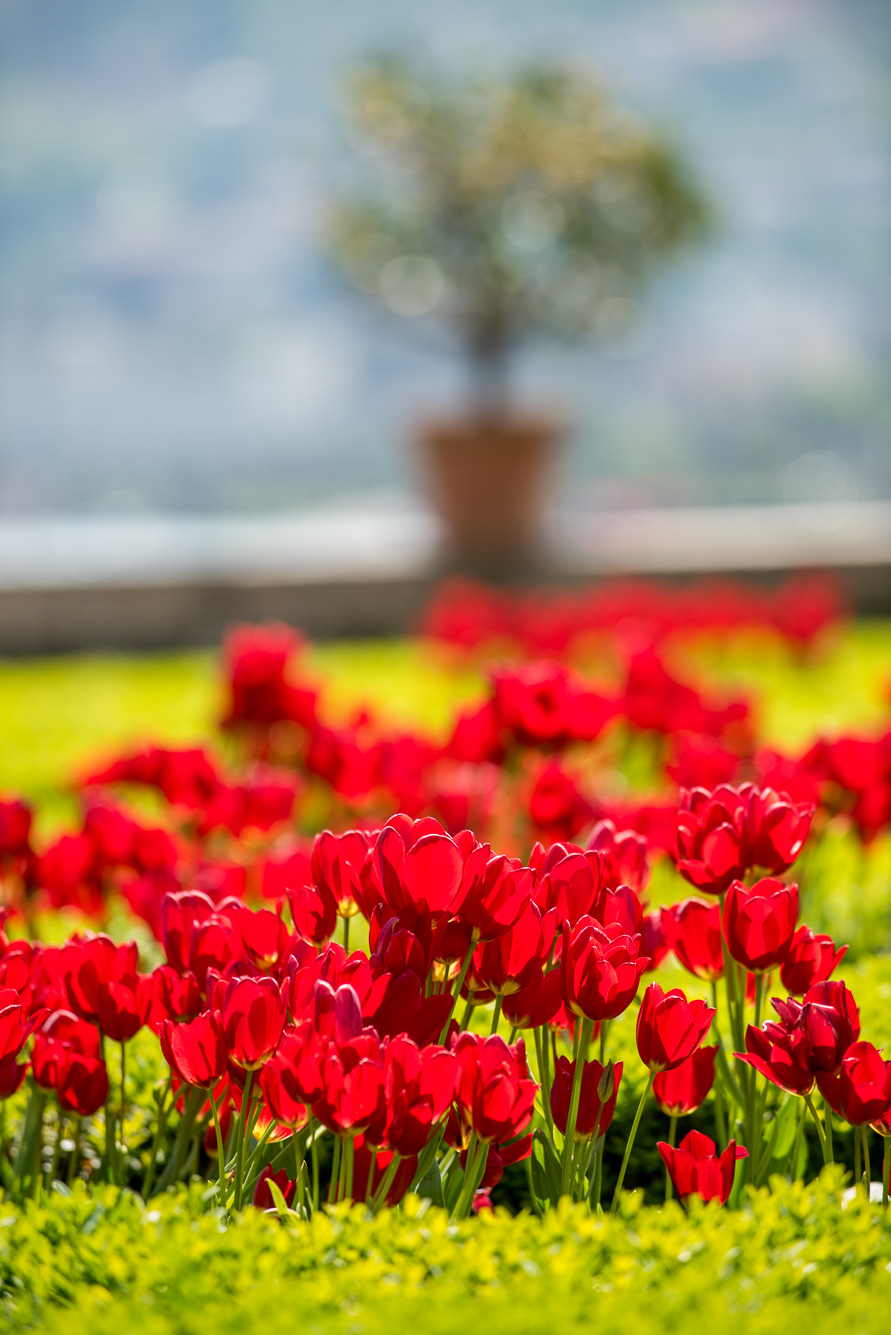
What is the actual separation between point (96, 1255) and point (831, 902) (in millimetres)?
1554

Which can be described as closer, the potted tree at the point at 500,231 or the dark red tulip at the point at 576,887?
the dark red tulip at the point at 576,887

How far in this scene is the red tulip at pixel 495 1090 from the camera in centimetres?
100

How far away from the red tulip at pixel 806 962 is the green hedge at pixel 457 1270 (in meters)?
0.18

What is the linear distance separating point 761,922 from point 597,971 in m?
0.17

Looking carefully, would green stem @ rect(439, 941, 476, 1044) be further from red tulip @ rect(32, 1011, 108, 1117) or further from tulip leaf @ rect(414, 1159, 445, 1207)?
red tulip @ rect(32, 1011, 108, 1117)

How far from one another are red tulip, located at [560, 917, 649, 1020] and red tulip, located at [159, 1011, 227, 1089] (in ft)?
0.91

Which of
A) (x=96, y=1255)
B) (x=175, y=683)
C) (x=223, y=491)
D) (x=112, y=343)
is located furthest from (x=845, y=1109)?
(x=112, y=343)

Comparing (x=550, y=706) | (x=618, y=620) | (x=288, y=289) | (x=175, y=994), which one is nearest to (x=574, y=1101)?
(x=175, y=994)

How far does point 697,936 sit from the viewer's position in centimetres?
130

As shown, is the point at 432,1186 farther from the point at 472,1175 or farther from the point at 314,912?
the point at 314,912

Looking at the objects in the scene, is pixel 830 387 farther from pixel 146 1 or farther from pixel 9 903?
pixel 9 903

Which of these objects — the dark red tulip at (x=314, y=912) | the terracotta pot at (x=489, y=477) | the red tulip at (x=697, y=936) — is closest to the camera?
the dark red tulip at (x=314, y=912)

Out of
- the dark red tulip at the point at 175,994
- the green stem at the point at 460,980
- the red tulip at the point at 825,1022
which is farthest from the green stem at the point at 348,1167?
the red tulip at the point at 825,1022

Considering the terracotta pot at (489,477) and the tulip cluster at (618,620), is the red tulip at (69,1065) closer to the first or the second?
the tulip cluster at (618,620)
